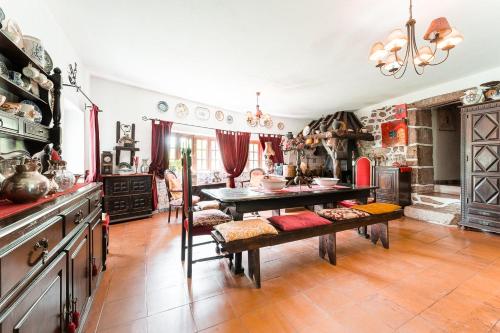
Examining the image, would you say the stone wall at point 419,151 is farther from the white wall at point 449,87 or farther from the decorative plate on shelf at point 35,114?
the decorative plate on shelf at point 35,114

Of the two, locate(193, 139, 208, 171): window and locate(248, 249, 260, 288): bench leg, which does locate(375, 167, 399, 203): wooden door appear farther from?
locate(193, 139, 208, 171): window

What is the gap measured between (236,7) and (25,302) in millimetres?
2596

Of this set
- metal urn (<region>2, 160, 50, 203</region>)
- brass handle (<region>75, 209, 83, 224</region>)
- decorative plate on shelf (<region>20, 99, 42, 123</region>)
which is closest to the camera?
metal urn (<region>2, 160, 50, 203</region>)

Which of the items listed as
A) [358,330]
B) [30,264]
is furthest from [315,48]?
[30,264]

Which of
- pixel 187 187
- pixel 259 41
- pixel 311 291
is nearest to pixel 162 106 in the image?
pixel 259 41

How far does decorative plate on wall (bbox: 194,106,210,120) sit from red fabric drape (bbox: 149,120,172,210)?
865mm

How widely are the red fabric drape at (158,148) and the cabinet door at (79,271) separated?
3.01 meters

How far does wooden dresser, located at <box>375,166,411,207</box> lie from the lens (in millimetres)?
4430

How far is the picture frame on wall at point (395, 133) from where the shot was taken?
191 inches

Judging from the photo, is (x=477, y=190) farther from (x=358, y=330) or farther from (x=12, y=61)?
(x=12, y=61)

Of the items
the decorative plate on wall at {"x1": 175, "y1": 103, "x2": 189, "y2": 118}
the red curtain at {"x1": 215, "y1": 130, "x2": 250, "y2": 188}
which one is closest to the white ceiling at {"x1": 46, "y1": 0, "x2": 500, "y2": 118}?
the decorative plate on wall at {"x1": 175, "y1": 103, "x2": 189, "y2": 118}

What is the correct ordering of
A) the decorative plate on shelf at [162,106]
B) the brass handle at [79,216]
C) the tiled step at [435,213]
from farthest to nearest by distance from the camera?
the decorative plate on shelf at [162,106] → the tiled step at [435,213] → the brass handle at [79,216]

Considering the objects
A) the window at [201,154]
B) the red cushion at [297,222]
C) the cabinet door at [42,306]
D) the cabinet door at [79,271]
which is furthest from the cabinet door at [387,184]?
the cabinet door at [42,306]

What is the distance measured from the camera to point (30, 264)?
0.80 metres
